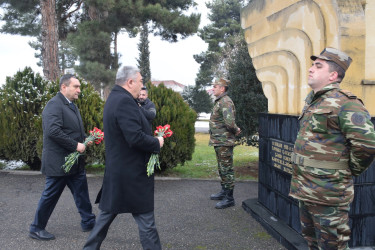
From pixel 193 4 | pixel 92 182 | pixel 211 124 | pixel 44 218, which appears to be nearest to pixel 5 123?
pixel 92 182

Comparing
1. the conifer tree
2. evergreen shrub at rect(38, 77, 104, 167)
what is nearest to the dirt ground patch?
evergreen shrub at rect(38, 77, 104, 167)

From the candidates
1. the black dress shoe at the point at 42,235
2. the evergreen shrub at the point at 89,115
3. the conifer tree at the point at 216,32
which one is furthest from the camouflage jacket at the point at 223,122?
the conifer tree at the point at 216,32

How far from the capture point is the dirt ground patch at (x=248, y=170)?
762 cm

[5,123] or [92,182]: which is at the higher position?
[5,123]

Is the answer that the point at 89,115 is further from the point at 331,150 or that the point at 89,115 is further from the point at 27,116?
the point at 331,150

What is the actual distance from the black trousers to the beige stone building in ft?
7.39

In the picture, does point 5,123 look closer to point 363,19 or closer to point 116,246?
point 116,246

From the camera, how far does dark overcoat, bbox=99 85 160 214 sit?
2811 millimetres

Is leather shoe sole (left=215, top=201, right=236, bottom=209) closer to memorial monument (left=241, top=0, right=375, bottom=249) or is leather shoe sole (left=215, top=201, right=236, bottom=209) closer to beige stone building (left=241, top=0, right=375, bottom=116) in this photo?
memorial monument (left=241, top=0, right=375, bottom=249)

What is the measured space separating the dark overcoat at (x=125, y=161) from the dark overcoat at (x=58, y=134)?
1040mm

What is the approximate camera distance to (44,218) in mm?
3811

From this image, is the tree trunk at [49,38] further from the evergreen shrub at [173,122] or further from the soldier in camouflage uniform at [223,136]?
the soldier in camouflage uniform at [223,136]

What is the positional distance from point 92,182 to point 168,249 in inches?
138


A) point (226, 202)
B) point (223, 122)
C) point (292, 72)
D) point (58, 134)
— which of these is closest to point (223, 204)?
point (226, 202)
